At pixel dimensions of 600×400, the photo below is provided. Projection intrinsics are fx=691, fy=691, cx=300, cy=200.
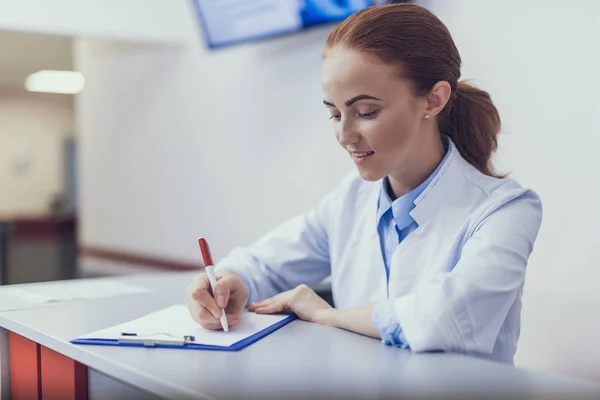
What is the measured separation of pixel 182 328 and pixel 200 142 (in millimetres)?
2510

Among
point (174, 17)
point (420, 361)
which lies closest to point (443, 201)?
point (420, 361)

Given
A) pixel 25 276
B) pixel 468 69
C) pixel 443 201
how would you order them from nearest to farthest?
pixel 443 201 → pixel 468 69 → pixel 25 276

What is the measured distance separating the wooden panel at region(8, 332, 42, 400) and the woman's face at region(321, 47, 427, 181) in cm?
71

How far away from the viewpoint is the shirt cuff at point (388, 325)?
1111 millimetres

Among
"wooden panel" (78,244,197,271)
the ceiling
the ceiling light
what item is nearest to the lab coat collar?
"wooden panel" (78,244,197,271)

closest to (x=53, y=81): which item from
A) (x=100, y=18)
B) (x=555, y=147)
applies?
(x=100, y=18)

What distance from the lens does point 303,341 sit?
3.78 feet

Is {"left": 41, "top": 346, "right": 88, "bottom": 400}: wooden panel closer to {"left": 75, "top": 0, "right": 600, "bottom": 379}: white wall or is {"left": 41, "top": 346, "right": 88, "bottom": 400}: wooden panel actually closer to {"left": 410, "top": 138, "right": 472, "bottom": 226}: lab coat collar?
{"left": 410, "top": 138, "right": 472, "bottom": 226}: lab coat collar

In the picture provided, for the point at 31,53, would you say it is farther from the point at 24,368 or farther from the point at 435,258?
the point at 435,258

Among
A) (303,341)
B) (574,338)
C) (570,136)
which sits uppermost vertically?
(570,136)

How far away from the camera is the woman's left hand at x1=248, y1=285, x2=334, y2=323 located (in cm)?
131

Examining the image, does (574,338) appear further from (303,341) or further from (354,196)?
(303,341)

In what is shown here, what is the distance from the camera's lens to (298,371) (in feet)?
3.20

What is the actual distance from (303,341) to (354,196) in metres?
0.50
